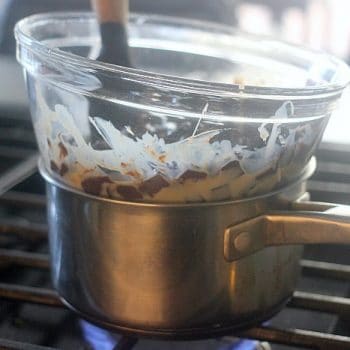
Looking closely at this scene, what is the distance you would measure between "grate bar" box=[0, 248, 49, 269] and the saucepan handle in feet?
0.55

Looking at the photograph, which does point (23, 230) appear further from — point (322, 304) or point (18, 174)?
point (322, 304)

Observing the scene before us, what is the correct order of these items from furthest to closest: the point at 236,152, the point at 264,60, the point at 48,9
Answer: the point at 48,9 → the point at 264,60 → the point at 236,152

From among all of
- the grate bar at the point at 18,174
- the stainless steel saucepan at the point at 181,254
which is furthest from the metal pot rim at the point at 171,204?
the grate bar at the point at 18,174

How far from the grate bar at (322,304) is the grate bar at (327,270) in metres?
0.04

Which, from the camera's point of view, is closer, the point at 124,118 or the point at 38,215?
the point at 124,118

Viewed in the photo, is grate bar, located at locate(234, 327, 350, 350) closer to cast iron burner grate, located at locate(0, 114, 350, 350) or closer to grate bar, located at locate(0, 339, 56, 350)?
cast iron burner grate, located at locate(0, 114, 350, 350)

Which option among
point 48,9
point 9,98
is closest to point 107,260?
point 9,98

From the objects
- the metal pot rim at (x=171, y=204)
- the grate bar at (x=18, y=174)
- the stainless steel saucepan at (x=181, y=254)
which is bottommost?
the grate bar at (x=18, y=174)

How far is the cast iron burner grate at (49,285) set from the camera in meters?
0.48

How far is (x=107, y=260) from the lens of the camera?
1.50 feet

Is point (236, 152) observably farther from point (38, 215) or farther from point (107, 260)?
point (38, 215)

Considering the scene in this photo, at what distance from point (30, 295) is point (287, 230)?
185mm

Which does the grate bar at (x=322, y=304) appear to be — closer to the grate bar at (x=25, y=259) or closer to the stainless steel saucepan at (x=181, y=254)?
the stainless steel saucepan at (x=181, y=254)

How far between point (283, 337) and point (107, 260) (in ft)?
0.40
